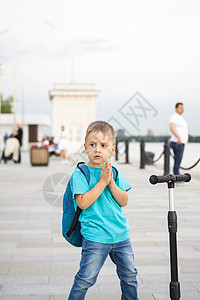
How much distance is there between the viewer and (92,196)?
266 cm

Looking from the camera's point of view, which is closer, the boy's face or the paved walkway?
the boy's face

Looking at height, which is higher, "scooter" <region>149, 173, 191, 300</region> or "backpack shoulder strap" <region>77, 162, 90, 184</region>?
"backpack shoulder strap" <region>77, 162, 90, 184</region>

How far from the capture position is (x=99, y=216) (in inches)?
107

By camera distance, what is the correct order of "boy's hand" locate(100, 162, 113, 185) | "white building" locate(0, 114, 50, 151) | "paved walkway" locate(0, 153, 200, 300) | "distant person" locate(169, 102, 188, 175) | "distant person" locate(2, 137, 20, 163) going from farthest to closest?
"white building" locate(0, 114, 50, 151), "distant person" locate(2, 137, 20, 163), "distant person" locate(169, 102, 188, 175), "paved walkway" locate(0, 153, 200, 300), "boy's hand" locate(100, 162, 113, 185)

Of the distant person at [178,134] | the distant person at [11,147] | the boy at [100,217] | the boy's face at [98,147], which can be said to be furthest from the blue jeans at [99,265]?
the distant person at [11,147]

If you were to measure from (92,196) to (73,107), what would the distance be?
161 feet

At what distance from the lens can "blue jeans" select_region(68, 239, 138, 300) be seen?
2695mm

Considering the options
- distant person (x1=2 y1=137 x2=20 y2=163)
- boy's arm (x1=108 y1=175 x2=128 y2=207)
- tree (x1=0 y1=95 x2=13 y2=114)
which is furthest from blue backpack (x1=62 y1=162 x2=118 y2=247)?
tree (x1=0 y1=95 x2=13 y2=114)

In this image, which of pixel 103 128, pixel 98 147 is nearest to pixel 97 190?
pixel 98 147

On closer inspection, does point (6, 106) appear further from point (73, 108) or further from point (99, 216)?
point (99, 216)

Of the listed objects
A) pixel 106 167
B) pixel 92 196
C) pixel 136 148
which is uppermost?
pixel 106 167

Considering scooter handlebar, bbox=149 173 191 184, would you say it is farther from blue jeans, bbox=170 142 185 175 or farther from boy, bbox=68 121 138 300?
blue jeans, bbox=170 142 185 175

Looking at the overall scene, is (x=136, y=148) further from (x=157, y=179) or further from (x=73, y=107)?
(x=73, y=107)

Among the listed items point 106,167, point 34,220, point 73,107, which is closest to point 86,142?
point 106,167
